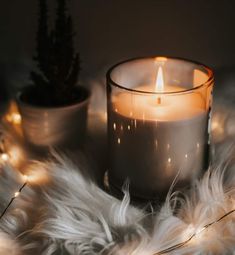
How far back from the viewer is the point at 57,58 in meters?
0.77

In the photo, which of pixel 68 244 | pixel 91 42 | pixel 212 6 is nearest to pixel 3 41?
pixel 91 42

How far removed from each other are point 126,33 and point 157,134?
322 mm

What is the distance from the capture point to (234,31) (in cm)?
84

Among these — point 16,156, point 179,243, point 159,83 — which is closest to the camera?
point 179,243

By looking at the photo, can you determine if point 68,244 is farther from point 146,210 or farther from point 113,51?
point 113,51

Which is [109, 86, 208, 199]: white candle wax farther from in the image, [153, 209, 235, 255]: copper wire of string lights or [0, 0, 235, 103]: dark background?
[0, 0, 235, 103]: dark background

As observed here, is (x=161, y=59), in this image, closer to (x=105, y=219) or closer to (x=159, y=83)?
(x=159, y=83)

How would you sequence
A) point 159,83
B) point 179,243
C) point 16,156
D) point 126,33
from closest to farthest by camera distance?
1. point 179,243
2. point 159,83
3. point 16,156
4. point 126,33

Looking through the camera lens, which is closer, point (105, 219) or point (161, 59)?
point (105, 219)

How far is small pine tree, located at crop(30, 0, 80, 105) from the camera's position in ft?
2.51

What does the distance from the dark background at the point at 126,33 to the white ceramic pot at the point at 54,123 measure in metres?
0.12

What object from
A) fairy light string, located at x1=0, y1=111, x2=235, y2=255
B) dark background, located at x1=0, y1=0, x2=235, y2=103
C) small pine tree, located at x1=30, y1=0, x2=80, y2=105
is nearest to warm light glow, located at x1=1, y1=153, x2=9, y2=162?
fairy light string, located at x1=0, y1=111, x2=235, y2=255

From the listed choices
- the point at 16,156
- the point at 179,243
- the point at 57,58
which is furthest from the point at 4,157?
the point at 179,243

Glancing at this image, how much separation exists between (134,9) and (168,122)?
1.05 ft
